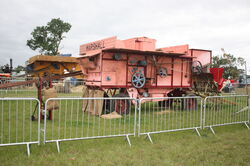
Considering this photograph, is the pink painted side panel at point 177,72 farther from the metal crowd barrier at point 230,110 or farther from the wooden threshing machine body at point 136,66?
the metal crowd barrier at point 230,110

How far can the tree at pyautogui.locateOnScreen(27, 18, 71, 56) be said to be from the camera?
4556 centimetres

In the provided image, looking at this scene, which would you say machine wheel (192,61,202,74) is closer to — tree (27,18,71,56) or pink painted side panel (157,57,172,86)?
pink painted side panel (157,57,172,86)

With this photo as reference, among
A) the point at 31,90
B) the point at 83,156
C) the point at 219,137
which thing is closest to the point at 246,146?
the point at 219,137

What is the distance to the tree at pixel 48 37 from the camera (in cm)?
4556

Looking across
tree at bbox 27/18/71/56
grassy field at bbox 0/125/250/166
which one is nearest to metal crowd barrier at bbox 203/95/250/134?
grassy field at bbox 0/125/250/166

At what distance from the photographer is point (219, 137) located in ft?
22.9

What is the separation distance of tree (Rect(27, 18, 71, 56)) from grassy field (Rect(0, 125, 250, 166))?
41.1 meters

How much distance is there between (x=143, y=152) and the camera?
17.8 feet

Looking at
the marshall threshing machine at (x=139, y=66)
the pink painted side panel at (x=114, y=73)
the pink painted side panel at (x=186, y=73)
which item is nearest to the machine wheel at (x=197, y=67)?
the marshall threshing machine at (x=139, y=66)

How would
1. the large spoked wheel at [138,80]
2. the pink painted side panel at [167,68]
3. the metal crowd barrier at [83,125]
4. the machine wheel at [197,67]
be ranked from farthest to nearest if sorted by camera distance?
1. the machine wheel at [197,67]
2. the pink painted side panel at [167,68]
3. the large spoked wheel at [138,80]
4. the metal crowd barrier at [83,125]

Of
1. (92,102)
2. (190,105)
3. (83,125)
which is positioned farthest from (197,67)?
(83,125)

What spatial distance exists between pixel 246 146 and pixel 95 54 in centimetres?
693

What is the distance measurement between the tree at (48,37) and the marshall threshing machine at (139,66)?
3489cm

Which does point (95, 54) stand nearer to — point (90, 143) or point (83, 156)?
point (90, 143)
